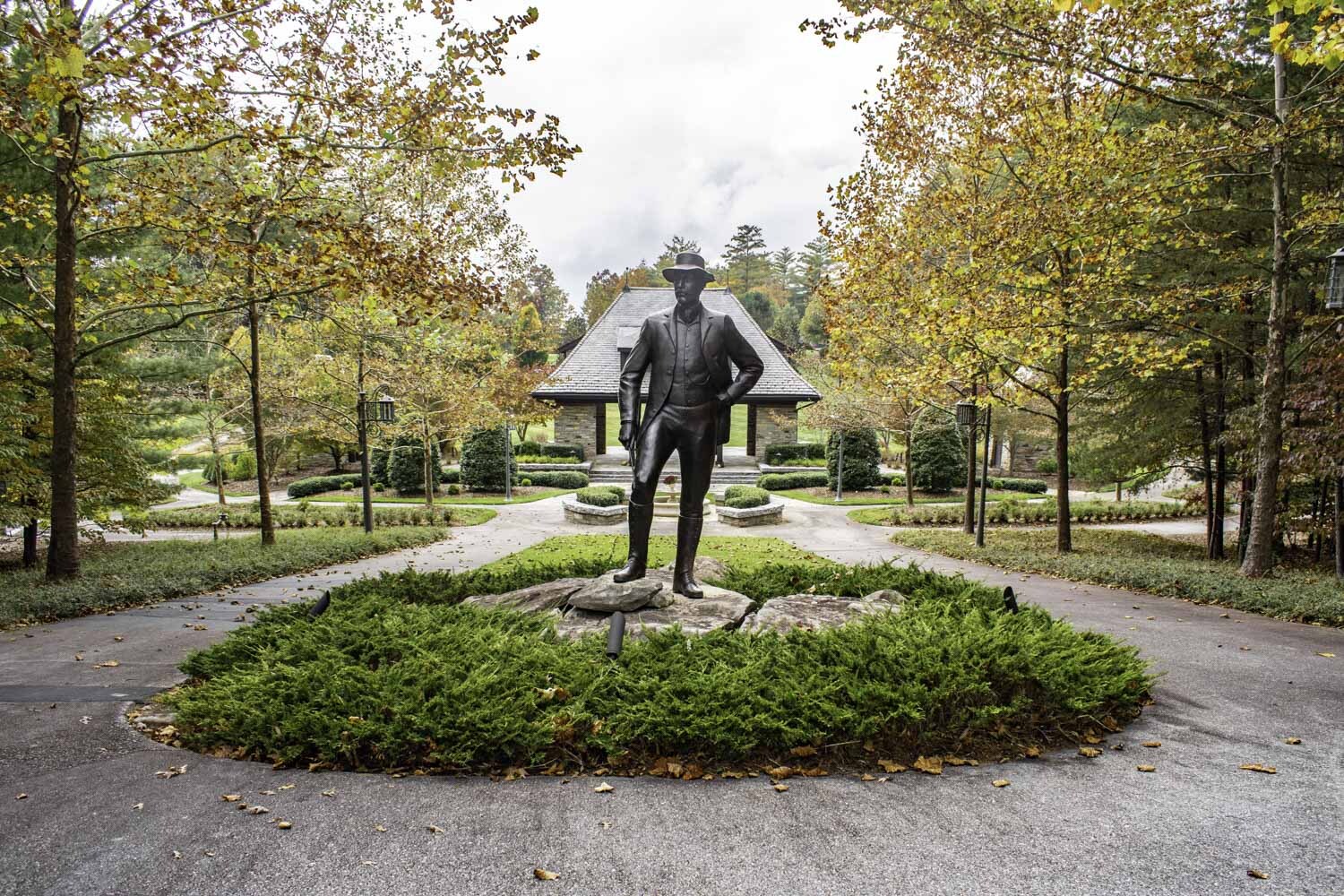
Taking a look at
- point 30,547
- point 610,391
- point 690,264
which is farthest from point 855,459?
point 30,547

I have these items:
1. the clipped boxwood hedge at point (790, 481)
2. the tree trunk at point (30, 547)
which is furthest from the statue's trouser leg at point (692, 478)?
the clipped boxwood hedge at point (790, 481)

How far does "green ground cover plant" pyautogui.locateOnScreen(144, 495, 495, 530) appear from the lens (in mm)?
16828

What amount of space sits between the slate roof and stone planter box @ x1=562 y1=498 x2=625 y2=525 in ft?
26.2

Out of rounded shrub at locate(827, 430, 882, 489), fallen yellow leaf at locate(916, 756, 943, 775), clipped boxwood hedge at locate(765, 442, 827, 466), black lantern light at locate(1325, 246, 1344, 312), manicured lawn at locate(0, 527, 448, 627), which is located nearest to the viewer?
fallen yellow leaf at locate(916, 756, 943, 775)

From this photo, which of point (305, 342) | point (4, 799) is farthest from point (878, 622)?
point (305, 342)

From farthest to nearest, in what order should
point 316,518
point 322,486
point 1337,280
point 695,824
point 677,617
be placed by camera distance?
1. point 322,486
2. point 316,518
3. point 1337,280
4. point 677,617
5. point 695,824

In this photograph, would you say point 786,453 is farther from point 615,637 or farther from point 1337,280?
point 615,637

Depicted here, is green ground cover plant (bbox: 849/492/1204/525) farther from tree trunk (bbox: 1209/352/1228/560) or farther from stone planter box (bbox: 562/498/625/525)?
stone planter box (bbox: 562/498/625/525)

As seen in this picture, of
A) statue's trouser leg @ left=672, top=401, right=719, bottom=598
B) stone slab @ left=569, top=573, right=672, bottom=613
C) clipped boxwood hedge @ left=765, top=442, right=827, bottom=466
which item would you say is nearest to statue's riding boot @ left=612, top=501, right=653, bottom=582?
stone slab @ left=569, top=573, right=672, bottom=613

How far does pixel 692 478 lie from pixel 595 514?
10758 mm

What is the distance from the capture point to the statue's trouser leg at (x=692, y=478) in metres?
6.06

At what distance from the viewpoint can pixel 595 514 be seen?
16.7 metres

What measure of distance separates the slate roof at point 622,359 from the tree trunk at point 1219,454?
1356cm

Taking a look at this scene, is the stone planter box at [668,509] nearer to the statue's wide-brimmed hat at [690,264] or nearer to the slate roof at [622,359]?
the slate roof at [622,359]
